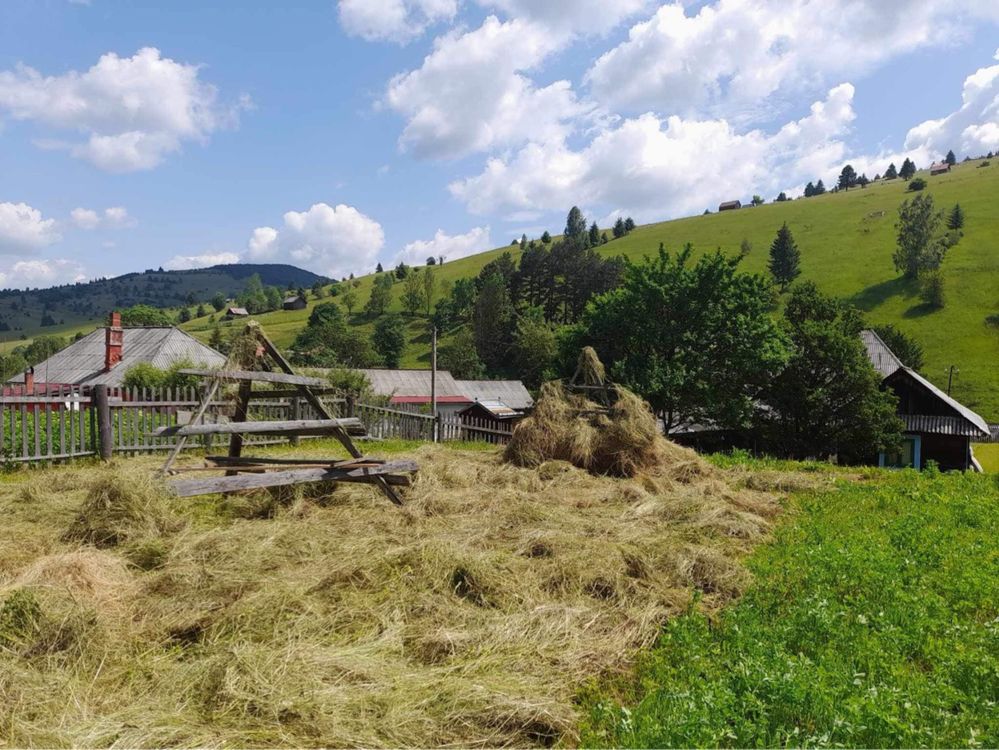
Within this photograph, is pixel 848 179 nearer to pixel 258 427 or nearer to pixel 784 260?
pixel 784 260

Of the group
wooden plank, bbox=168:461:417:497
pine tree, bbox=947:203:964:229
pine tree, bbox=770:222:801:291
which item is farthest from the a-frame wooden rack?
pine tree, bbox=947:203:964:229

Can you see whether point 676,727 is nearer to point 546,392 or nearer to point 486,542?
point 486,542

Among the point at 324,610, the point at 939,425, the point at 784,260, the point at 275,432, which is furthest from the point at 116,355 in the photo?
the point at 784,260

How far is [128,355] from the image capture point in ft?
113

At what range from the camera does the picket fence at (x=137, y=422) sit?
10.7 metres

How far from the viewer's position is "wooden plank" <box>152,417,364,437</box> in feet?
21.0

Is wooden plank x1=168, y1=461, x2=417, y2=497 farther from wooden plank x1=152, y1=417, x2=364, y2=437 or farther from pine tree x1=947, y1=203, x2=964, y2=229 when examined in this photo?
pine tree x1=947, y1=203, x2=964, y2=229

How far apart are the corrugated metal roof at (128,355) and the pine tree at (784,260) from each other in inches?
2933

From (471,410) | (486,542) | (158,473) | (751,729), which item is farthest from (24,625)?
(471,410)

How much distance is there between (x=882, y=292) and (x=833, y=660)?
84.5m

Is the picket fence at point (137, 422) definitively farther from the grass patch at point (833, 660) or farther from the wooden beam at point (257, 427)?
the grass patch at point (833, 660)

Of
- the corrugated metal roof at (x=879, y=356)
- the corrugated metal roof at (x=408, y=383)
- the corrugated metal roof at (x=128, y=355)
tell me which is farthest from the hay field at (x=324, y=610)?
the corrugated metal roof at (x=408, y=383)

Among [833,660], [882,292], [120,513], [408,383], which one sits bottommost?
[833,660]

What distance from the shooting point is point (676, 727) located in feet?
9.82
